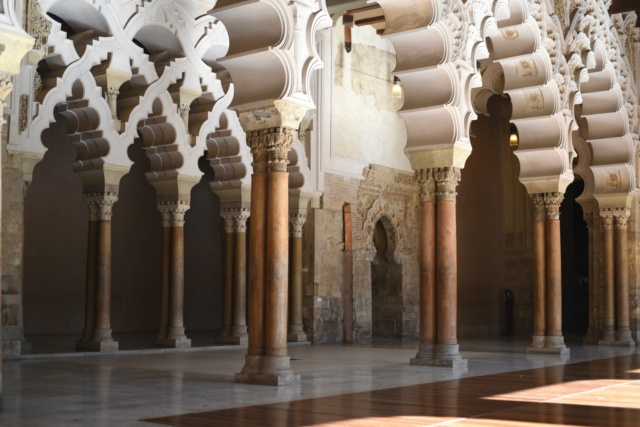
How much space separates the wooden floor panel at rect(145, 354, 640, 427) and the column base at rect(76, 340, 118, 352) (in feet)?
19.9

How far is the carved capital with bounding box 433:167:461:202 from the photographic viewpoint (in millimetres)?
10969

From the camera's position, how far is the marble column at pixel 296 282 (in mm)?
16078

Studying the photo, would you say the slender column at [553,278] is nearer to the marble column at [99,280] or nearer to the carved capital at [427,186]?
the carved capital at [427,186]

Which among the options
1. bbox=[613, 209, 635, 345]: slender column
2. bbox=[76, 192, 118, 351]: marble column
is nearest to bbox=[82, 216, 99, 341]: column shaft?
bbox=[76, 192, 118, 351]: marble column

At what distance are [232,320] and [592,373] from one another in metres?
7.30

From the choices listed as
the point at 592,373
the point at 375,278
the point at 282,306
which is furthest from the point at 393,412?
the point at 375,278

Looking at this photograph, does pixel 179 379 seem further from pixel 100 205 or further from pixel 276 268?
pixel 100 205

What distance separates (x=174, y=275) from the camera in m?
14.5

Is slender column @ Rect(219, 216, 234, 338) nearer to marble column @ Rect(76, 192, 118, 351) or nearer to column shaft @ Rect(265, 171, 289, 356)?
marble column @ Rect(76, 192, 118, 351)

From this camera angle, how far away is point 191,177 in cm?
1454

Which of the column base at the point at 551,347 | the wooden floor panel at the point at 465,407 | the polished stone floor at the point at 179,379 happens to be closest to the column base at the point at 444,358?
the polished stone floor at the point at 179,379

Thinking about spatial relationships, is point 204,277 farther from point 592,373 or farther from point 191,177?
point 592,373

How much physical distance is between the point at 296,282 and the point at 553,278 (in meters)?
4.86

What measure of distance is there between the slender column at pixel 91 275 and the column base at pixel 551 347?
23.9 feet
